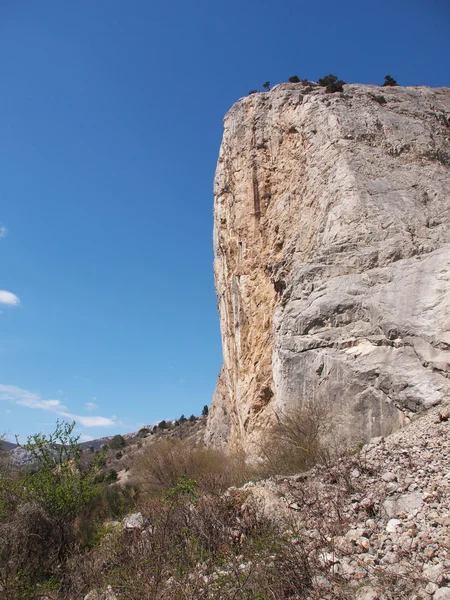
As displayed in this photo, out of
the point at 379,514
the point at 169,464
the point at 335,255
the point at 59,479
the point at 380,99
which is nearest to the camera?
the point at 379,514

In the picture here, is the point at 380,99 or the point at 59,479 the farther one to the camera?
the point at 380,99

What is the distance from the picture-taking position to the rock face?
32.1ft

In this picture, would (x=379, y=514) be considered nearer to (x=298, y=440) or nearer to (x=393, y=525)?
(x=393, y=525)

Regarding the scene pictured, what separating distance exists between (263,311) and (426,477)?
1216 centimetres

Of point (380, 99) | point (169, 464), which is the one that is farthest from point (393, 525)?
point (380, 99)

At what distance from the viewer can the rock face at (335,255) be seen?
9.79 m

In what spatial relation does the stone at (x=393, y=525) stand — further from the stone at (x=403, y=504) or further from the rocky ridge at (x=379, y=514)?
the stone at (x=403, y=504)

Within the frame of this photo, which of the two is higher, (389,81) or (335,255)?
(389,81)

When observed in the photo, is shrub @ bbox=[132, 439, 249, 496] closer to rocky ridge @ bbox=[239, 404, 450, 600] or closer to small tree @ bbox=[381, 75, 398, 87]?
rocky ridge @ bbox=[239, 404, 450, 600]

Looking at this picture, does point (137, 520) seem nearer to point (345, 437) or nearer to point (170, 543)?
point (170, 543)

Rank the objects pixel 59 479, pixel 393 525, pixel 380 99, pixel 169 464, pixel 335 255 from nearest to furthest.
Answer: pixel 393 525 < pixel 59 479 < pixel 335 255 < pixel 169 464 < pixel 380 99

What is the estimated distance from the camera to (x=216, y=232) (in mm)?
23531

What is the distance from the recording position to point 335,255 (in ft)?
42.2

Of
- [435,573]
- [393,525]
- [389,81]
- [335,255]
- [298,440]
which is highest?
[389,81]
